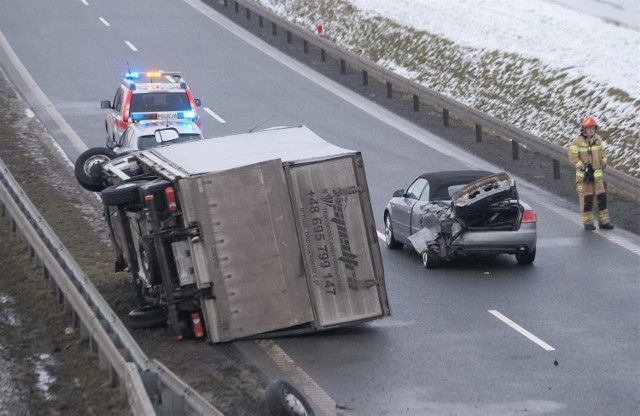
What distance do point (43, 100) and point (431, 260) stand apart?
53.5ft

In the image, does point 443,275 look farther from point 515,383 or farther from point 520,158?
point 520,158

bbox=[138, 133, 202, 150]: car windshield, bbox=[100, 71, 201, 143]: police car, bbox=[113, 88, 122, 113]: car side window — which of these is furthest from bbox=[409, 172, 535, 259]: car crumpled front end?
bbox=[113, 88, 122, 113]: car side window

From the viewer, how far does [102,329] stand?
13.0 meters

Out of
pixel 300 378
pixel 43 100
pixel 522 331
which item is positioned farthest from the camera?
pixel 43 100

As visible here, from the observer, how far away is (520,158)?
27.2 metres

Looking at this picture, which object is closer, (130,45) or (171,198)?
(171,198)

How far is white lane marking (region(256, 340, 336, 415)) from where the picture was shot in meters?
12.4

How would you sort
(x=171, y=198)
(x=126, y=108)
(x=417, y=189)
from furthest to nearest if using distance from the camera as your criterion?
(x=126, y=108) < (x=417, y=189) < (x=171, y=198)

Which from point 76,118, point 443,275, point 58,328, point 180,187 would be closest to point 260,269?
point 180,187

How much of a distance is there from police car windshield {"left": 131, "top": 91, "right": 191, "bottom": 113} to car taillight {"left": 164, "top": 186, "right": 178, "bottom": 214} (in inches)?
442

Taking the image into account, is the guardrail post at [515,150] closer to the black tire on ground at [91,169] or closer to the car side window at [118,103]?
the car side window at [118,103]

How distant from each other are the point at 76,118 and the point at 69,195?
7398 millimetres

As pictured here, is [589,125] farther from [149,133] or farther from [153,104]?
[153,104]

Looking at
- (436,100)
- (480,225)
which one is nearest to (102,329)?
(480,225)
